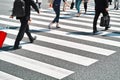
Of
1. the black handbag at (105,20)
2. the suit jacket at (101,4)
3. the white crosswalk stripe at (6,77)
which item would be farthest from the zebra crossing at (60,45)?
the suit jacket at (101,4)

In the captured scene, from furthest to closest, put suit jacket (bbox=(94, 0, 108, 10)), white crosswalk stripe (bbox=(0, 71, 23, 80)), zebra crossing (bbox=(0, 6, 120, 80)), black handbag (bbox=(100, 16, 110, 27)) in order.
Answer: black handbag (bbox=(100, 16, 110, 27))
suit jacket (bbox=(94, 0, 108, 10))
zebra crossing (bbox=(0, 6, 120, 80))
white crosswalk stripe (bbox=(0, 71, 23, 80))

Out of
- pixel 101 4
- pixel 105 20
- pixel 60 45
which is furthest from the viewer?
pixel 105 20

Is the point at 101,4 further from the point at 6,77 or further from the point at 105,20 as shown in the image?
the point at 6,77

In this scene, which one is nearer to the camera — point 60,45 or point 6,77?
point 6,77

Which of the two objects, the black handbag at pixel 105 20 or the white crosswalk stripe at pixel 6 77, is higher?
the black handbag at pixel 105 20

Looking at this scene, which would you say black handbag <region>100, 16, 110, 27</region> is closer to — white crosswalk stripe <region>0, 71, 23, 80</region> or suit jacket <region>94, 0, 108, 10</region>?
suit jacket <region>94, 0, 108, 10</region>

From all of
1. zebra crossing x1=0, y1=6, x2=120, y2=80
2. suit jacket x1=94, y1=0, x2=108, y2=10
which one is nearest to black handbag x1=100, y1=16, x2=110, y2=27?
zebra crossing x1=0, y1=6, x2=120, y2=80

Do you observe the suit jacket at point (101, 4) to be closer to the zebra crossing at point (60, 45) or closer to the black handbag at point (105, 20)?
the black handbag at point (105, 20)

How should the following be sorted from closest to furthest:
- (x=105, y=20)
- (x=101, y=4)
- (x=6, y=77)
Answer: (x=6, y=77) < (x=101, y=4) < (x=105, y=20)

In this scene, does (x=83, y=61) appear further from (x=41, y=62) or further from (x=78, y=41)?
(x=78, y=41)

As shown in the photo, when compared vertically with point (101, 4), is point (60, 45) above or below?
below

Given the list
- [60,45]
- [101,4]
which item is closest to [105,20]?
[101,4]

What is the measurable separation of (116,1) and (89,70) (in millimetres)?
11934

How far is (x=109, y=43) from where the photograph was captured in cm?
838
